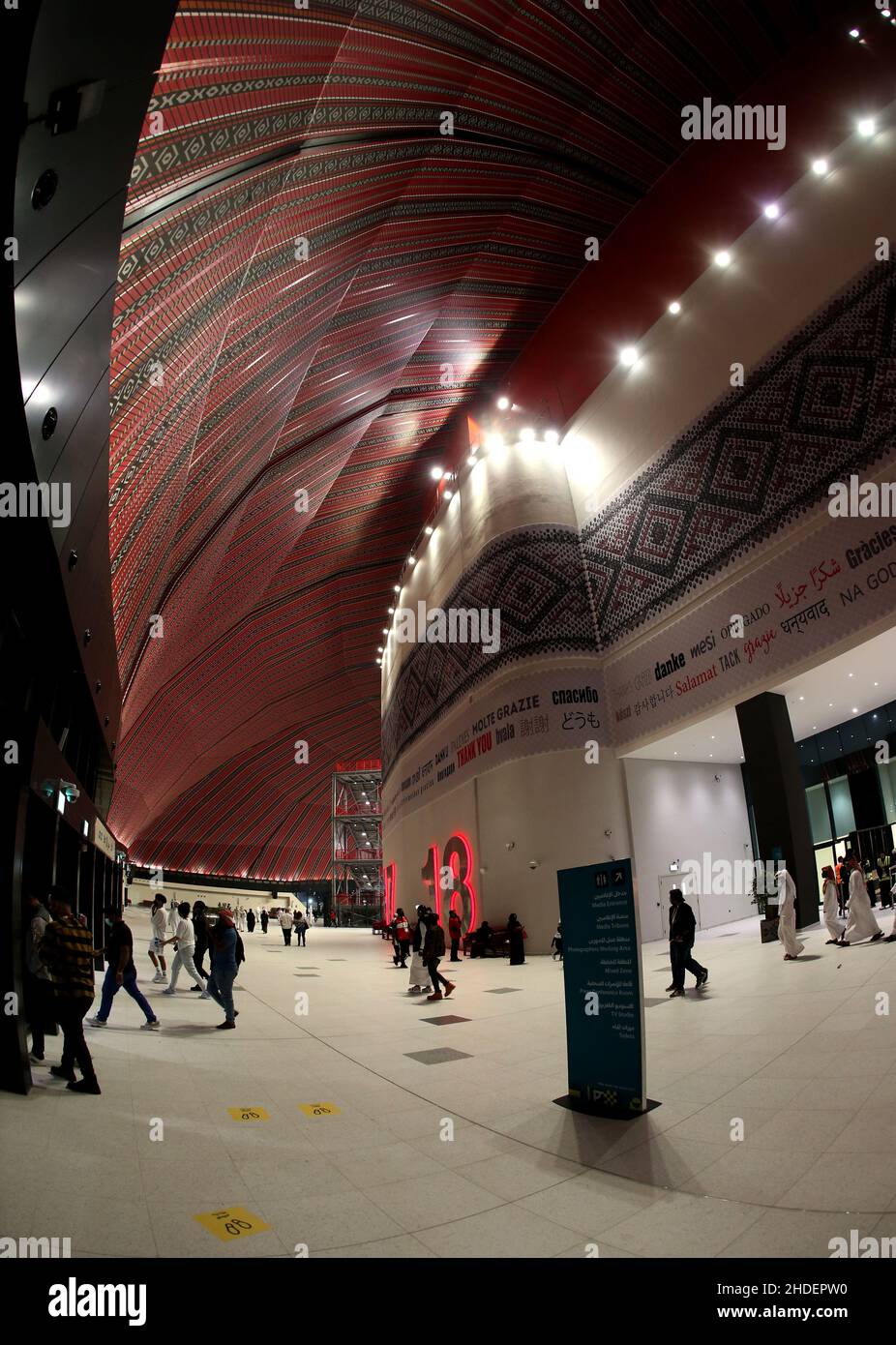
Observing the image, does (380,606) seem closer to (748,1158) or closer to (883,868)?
→ (883,868)

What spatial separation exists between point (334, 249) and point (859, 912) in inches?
451

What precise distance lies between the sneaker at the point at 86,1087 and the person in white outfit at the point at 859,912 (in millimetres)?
8533

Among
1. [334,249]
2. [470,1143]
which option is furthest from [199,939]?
[334,249]

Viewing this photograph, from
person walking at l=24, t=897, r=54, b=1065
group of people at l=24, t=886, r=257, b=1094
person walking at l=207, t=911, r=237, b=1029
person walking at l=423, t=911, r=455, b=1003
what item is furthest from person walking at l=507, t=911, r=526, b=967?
person walking at l=24, t=897, r=54, b=1065

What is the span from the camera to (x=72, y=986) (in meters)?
4.36

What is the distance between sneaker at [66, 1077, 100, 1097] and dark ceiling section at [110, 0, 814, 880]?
563 cm

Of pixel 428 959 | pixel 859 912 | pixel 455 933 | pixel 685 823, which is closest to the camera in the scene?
pixel 859 912

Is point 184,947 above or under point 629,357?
under

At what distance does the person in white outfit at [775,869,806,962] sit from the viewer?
27.4 feet

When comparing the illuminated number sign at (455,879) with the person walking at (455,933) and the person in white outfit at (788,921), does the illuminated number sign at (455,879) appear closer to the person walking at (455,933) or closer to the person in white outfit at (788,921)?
the person walking at (455,933)

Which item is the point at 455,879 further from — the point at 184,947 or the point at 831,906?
the point at 831,906

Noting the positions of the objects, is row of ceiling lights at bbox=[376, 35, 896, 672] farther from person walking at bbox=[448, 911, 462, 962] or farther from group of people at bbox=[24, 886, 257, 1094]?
group of people at bbox=[24, 886, 257, 1094]
